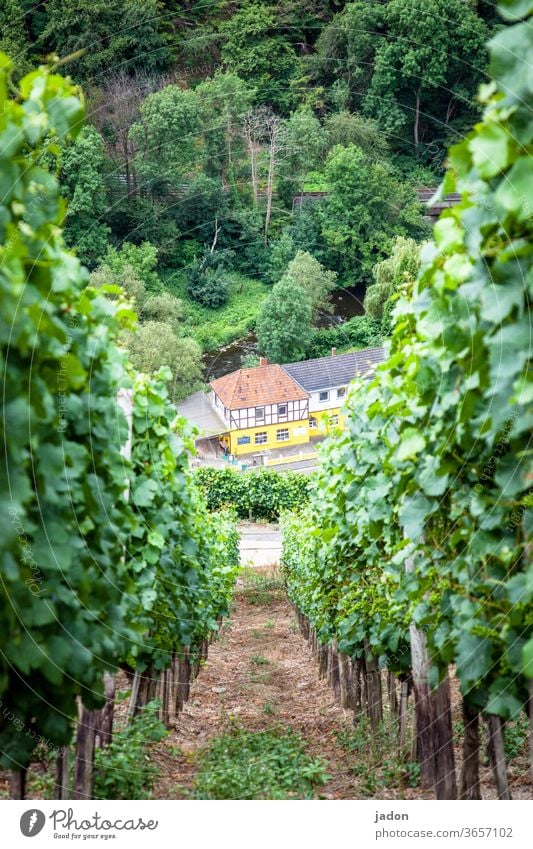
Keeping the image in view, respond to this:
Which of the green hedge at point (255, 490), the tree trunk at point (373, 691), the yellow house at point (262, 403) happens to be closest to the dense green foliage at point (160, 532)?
the tree trunk at point (373, 691)

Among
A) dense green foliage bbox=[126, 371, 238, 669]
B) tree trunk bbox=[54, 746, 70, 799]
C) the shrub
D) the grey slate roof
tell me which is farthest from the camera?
the grey slate roof

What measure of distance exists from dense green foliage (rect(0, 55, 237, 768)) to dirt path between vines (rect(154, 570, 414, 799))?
1628mm

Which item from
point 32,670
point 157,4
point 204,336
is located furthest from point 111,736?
point 157,4

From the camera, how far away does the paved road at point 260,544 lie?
22.4 m

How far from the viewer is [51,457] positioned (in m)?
3.47

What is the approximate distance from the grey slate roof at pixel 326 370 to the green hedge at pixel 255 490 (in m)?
7.49

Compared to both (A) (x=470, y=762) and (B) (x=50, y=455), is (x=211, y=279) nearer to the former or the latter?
(A) (x=470, y=762)

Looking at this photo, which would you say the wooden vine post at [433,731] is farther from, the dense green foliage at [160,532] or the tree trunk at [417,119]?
the tree trunk at [417,119]

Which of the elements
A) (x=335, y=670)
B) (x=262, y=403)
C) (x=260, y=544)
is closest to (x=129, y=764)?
(x=335, y=670)

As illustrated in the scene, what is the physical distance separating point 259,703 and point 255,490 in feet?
56.3

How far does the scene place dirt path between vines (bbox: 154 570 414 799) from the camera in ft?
19.6

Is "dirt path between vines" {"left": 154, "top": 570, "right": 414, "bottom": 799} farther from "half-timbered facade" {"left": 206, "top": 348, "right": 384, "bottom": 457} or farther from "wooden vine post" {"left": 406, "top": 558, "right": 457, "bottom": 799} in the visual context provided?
"half-timbered facade" {"left": 206, "top": 348, "right": 384, "bottom": 457}

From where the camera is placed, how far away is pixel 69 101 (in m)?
3.34

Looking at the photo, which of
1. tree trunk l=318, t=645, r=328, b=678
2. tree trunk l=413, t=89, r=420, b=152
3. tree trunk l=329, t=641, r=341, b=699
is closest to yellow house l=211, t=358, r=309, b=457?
tree trunk l=413, t=89, r=420, b=152
